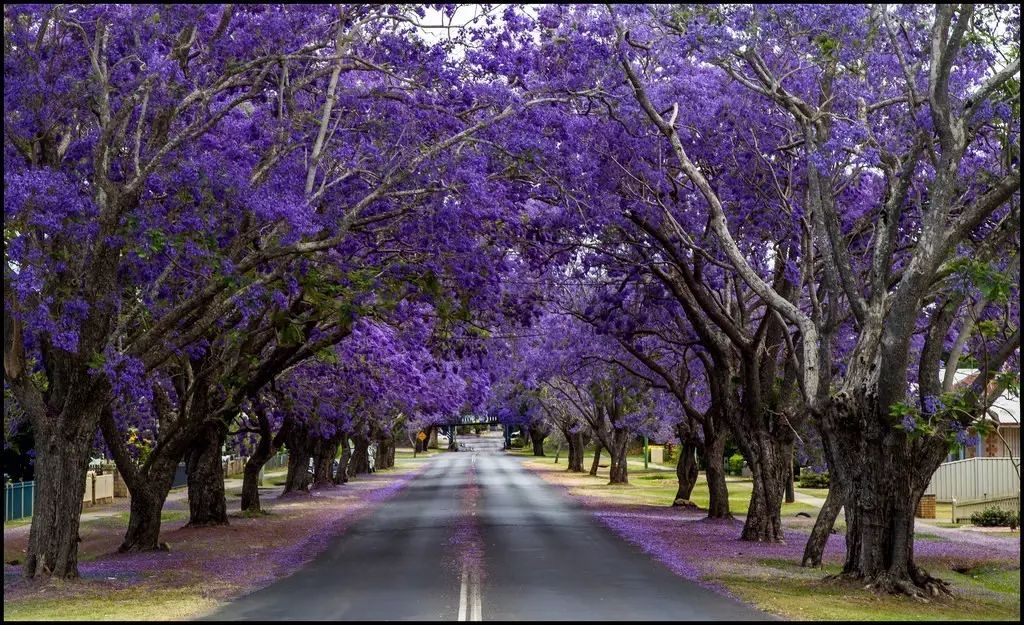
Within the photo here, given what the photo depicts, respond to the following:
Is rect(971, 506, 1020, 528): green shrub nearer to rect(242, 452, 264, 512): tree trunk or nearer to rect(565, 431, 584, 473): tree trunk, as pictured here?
rect(242, 452, 264, 512): tree trunk

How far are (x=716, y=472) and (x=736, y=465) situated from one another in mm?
33419

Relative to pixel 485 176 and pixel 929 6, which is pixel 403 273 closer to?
pixel 485 176

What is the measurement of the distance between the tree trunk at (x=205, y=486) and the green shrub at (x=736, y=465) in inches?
1564

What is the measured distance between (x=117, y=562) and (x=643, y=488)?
117ft

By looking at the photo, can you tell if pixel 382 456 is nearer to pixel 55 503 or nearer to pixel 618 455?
pixel 618 455

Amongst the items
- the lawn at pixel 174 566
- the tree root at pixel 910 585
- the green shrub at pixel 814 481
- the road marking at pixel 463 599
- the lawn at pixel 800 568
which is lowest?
the lawn at pixel 174 566

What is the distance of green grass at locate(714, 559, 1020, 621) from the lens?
561 inches

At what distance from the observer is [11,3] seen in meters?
15.6

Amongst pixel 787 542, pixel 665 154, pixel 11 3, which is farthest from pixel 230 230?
pixel 787 542

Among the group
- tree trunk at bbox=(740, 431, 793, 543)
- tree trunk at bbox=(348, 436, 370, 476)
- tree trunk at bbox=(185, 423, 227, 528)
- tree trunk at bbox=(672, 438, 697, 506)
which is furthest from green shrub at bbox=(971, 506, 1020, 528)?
tree trunk at bbox=(348, 436, 370, 476)

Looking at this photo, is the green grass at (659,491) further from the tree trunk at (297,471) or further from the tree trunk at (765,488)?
the tree trunk at (297,471)

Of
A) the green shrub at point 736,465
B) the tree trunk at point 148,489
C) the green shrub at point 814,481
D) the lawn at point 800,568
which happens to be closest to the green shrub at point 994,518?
the lawn at point 800,568

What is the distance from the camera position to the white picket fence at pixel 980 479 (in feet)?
120

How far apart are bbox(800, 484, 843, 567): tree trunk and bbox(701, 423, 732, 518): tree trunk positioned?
40.0 ft
